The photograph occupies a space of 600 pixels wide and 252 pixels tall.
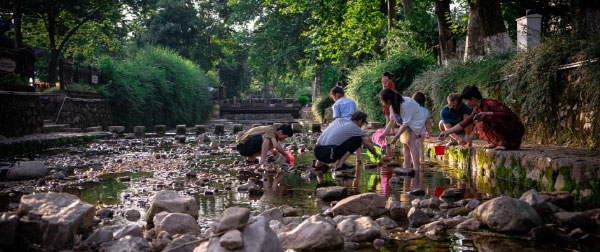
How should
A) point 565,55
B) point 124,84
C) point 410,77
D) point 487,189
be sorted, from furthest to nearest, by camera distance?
point 124,84 < point 410,77 < point 565,55 < point 487,189

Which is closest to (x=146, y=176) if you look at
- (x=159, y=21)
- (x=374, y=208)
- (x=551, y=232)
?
(x=374, y=208)

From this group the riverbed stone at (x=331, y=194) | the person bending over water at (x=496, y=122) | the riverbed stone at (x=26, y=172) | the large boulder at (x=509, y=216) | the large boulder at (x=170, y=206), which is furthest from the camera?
the riverbed stone at (x=26, y=172)

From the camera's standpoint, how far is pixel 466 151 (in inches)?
320

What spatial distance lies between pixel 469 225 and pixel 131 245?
8.78 feet

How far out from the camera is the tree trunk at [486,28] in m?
12.4

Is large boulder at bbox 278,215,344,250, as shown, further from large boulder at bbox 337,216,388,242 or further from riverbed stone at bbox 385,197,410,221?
riverbed stone at bbox 385,197,410,221

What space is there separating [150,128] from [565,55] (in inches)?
797

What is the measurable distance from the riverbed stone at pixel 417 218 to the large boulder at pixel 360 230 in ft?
1.73

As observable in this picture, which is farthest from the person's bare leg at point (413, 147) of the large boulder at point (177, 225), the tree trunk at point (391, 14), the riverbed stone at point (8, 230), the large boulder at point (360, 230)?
the tree trunk at point (391, 14)

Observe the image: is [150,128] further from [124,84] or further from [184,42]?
[184,42]

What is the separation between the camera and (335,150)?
7.69m

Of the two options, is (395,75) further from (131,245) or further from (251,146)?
(131,245)

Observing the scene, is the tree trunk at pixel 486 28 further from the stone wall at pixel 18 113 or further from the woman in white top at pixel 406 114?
the stone wall at pixel 18 113

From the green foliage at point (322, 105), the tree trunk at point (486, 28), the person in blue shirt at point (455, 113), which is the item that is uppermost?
the tree trunk at point (486, 28)
